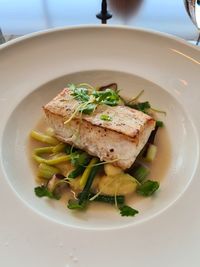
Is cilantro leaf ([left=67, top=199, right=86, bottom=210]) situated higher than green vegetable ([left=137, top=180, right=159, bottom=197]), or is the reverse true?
green vegetable ([left=137, top=180, right=159, bottom=197])

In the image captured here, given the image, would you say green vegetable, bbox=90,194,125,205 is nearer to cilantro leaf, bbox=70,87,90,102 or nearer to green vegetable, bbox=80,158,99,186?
green vegetable, bbox=80,158,99,186

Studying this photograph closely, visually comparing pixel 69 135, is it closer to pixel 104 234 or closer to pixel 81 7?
pixel 104 234

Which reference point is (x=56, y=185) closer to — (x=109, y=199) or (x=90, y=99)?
(x=109, y=199)

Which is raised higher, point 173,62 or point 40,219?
point 173,62

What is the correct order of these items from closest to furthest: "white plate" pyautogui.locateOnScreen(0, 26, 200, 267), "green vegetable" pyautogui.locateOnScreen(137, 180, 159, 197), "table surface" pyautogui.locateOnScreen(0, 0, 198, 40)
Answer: "white plate" pyautogui.locateOnScreen(0, 26, 200, 267) < "green vegetable" pyautogui.locateOnScreen(137, 180, 159, 197) < "table surface" pyautogui.locateOnScreen(0, 0, 198, 40)

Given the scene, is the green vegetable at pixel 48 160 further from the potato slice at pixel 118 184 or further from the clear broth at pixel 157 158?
the potato slice at pixel 118 184

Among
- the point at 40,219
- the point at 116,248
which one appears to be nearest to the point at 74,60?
the point at 40,219

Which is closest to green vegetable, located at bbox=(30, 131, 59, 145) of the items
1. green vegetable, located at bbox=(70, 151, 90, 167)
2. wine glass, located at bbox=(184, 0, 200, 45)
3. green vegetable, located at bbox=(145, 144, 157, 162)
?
green vegetable, located at bbox=(70, 151, 90, 167)

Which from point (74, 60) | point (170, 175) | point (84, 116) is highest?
point (74, 60)
